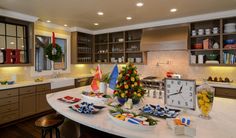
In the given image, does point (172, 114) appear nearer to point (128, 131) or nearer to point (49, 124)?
point (128, 131)

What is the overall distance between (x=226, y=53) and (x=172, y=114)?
10.2 feet

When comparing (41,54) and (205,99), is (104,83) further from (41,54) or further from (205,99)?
(41,54)

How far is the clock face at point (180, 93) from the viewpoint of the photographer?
1560 millimetres

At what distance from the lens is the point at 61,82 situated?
433cm

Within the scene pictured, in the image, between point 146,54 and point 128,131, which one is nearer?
point 128,131

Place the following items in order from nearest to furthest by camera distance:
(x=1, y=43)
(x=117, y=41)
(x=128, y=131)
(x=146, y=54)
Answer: (x=128, y=131), (x=1, y=43), (x=146, y=54), (x=117, y=41)

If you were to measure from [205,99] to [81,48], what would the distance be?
15.2 feet

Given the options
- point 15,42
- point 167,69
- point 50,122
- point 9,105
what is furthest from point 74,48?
point 50,122

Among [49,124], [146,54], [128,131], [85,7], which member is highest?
[85,7]

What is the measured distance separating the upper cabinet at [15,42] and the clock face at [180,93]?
3.67 meters

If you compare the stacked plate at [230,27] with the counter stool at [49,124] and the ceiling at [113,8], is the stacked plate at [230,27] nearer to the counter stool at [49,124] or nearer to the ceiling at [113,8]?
the ceiling at [113,8]

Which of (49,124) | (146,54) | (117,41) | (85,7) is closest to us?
(49,124)

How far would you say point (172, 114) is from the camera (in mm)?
1476

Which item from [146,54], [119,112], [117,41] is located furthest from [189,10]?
[119,112]
